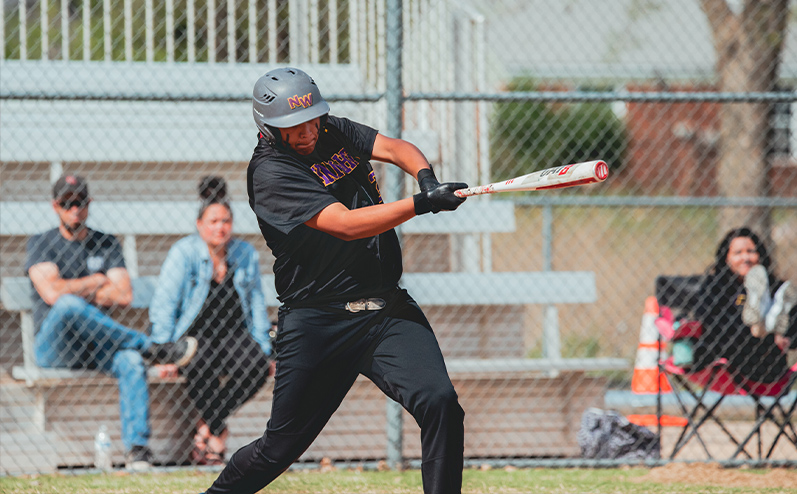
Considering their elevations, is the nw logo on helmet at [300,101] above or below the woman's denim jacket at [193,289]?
above

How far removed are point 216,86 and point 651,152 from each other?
13.6 m

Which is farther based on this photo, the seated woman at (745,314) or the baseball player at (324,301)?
the seated woman at (745,314)

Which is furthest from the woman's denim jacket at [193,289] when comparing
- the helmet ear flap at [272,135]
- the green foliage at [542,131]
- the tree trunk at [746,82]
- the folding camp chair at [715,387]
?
the green foliage at [542,131]

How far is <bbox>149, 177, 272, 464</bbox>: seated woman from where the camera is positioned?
17.1ft

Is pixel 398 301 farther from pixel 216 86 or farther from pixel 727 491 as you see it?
pixel 216 86

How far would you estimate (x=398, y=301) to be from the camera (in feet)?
11.2

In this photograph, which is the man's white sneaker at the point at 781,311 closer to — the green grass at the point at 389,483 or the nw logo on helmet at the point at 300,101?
the green grass at the point at 389,483

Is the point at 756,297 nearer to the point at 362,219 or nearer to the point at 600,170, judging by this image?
the point at 600,170

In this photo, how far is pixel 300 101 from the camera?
10.3ft

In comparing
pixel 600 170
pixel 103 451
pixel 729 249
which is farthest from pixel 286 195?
pixel 729 249

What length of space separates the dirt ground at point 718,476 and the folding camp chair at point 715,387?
0.11m

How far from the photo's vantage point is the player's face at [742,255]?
18.1ft

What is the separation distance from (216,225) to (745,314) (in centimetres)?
339

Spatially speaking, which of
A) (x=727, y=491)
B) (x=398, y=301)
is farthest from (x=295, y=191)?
(x=727, y=491)
